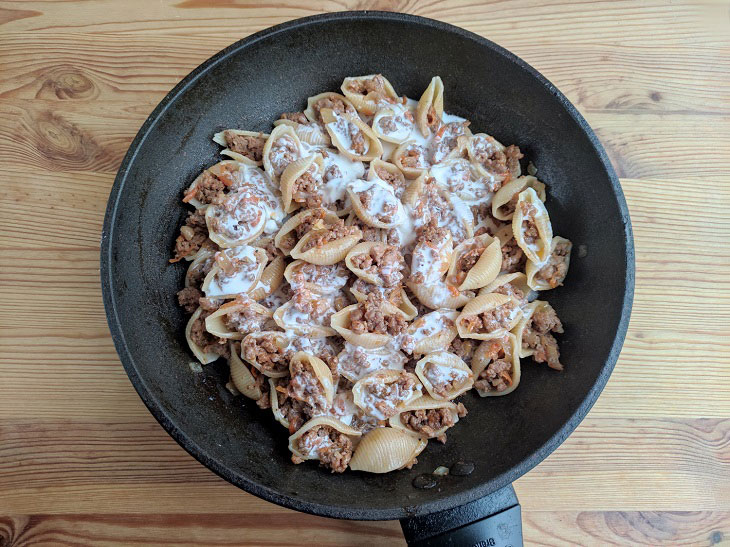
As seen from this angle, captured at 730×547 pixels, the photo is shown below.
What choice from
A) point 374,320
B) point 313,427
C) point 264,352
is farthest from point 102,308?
point 374,320

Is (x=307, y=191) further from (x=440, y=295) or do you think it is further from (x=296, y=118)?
(x=440, y=295)

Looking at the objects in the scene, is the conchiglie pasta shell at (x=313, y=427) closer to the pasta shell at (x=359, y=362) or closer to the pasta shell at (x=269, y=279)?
the pasta shell at (x=359, y=362)

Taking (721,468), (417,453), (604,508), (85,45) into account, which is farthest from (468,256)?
(85,45)

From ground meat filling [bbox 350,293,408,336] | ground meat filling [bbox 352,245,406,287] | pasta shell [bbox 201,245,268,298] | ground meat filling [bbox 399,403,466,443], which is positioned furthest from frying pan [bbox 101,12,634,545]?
ground meat filling [bbox 352,245,406,287]

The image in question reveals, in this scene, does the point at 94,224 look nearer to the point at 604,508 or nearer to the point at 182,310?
the point at 182,310

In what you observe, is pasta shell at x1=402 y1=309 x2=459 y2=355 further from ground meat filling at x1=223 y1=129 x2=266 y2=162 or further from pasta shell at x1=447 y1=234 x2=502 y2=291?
ground meat filling at x1=223 y1=129 x2=266 y2=162

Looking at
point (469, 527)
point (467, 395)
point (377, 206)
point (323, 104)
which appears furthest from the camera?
point (323, 104)

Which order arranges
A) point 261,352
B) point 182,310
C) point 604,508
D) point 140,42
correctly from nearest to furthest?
point 261,352 → point 182,310 → point 604,508 → point 140,42
